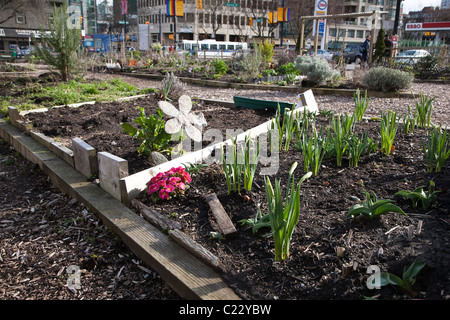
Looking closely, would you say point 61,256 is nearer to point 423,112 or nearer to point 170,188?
point 170,188

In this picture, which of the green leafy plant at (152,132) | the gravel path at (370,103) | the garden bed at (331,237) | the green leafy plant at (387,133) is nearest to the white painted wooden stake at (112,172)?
the garden bed at (331,237)

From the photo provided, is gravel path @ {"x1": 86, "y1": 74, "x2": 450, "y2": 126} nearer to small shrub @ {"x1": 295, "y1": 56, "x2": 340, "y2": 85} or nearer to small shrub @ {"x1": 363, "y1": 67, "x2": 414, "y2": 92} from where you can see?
small shrub @ {"x1": 363, "y1": 67, "x2": 414, "y2": 92}

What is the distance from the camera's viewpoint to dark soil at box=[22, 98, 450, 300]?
1.82 meters

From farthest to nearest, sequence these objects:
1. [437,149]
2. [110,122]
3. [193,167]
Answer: [110,122] < [193,167] < [437,149]

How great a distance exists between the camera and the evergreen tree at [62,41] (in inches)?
371

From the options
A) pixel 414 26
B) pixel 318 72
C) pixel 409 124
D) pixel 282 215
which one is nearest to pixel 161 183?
pixel 282 215

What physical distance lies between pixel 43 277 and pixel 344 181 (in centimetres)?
230

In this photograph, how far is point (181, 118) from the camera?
3.44 meters

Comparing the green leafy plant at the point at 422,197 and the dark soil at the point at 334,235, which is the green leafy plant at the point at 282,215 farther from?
the green leafy plant at the point at 422,197

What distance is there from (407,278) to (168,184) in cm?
177

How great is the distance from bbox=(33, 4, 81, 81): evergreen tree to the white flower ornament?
7450 millimetres

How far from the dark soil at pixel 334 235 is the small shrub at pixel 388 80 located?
17.7ft

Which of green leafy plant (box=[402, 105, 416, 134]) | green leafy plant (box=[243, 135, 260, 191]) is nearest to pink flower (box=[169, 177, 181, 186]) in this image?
green leafy plant (box=[243, 135, 260, 191])
